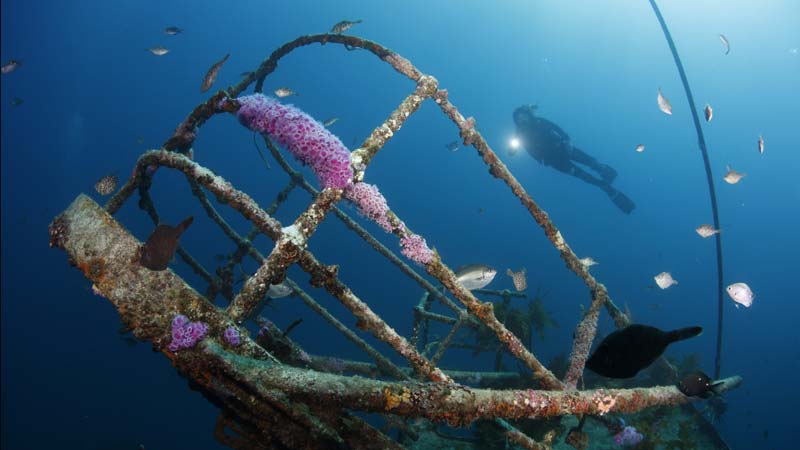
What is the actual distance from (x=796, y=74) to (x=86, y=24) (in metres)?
164

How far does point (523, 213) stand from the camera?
84.1 m

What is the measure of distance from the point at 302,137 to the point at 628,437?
19.1 ft

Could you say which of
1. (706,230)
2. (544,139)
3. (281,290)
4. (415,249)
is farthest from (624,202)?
(415,249)

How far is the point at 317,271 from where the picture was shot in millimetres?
2225

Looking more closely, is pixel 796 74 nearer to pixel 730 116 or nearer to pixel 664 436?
pixel 730 116

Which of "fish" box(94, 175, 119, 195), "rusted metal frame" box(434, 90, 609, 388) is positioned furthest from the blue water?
"rusted metal frame" box(434, 90, 609, 388)

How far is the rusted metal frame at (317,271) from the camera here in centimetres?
222

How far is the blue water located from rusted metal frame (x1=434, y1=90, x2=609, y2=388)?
2672 cm

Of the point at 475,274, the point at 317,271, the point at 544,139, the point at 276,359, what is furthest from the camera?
the point at 544,139

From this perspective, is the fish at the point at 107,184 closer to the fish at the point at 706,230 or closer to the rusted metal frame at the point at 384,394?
the rusted metal frame at the point at 384,394

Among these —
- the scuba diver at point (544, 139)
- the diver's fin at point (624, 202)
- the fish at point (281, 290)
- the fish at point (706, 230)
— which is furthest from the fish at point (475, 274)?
the diver's fin at point (624, 202)

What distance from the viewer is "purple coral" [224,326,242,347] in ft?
6.27

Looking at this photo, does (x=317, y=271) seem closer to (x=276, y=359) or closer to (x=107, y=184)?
(x=276, y=359)

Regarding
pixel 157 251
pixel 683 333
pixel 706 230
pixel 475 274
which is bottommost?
pixel 157 251
